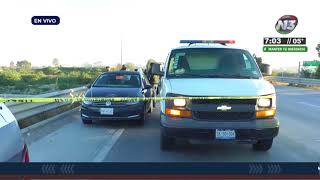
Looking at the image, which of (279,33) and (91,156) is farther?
(279,33)

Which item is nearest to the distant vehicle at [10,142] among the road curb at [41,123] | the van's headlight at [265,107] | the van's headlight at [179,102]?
the van's headlight at [179,102]

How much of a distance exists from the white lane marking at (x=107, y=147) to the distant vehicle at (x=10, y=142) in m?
4.46

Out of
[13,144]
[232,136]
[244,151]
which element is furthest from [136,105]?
[13,144]

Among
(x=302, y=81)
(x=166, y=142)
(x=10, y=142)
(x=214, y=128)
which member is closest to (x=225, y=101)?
(x=214, y=128)

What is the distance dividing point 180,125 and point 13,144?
15.1ft

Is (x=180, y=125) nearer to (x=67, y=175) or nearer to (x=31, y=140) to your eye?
(x=31, y=140)

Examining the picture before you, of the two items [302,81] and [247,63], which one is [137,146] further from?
[302,81]

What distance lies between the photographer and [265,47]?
1168 inches

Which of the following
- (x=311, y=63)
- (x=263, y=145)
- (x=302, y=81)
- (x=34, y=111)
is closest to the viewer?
(x=263, y=145)

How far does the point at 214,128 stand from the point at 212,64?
2024 mm

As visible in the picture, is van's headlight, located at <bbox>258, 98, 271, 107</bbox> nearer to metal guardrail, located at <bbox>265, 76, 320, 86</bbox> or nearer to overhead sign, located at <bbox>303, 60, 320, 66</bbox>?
metal guardrail, located at <bbox>265, 76, 320, 86</bbox>

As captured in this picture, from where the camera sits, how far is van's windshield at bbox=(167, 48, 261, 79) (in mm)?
9133

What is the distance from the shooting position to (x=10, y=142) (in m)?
3.38

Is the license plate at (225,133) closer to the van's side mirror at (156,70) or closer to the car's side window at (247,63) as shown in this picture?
the car's side window at (247,63)
